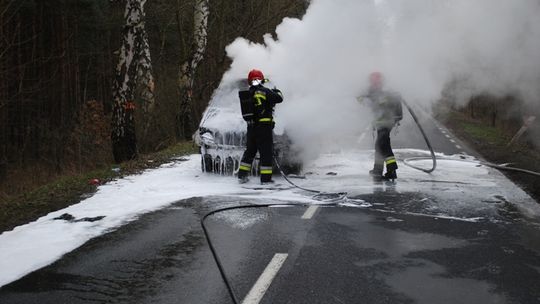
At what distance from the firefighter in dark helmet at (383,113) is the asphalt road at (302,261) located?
8.27 ft

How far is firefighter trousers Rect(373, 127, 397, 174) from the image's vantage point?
9.95 meters

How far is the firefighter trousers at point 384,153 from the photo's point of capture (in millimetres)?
9953

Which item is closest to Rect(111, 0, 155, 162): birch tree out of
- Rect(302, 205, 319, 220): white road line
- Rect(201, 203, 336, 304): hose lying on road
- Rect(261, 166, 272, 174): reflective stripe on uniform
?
Rect(261, 166, 272, 174): reflective stripe on uniform

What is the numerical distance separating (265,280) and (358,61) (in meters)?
6.85

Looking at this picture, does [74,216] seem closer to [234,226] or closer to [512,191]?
[234,226]

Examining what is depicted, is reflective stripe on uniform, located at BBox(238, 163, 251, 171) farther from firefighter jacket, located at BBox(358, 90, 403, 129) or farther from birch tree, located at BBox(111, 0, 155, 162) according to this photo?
birch tree, located at BBox(111, 0, 155, 162)

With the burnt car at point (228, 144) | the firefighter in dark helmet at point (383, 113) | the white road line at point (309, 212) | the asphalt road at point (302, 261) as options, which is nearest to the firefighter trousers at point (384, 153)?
the firefighter in dark helmet at point (383, 113)

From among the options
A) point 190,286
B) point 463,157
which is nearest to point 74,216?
point 190,286

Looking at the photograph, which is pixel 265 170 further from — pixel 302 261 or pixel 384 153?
pixel 302 261

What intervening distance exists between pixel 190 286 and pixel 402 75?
7.19 metres

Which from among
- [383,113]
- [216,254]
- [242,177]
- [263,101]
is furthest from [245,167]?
[216,254]

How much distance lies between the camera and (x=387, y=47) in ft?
34.2

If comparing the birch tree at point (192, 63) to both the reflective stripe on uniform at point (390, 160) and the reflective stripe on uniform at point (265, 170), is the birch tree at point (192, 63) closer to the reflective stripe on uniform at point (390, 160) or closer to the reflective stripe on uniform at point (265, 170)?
the reflective stripe on uniform at point (265, 170)

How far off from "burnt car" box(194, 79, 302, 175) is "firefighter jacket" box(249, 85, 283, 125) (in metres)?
0.69
